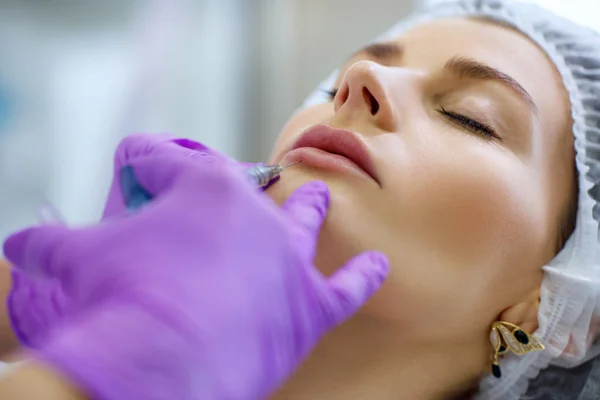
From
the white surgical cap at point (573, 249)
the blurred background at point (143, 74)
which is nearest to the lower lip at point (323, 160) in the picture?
the white surgical cap at point (573, 249)

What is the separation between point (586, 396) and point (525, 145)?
1.57 feet

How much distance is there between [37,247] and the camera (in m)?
0.54

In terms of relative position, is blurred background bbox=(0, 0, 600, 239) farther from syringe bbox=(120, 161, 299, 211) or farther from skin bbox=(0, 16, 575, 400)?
syringe bbox=(120, 161, 299, 211)

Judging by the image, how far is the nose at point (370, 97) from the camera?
0.78m

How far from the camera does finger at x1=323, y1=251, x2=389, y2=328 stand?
0.56 meters

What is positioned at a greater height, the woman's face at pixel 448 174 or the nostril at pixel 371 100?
the nostril at pixel 371 100

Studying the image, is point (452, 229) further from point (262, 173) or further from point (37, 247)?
point (37, 247)

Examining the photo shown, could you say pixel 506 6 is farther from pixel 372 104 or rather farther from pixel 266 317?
pixel 266 317

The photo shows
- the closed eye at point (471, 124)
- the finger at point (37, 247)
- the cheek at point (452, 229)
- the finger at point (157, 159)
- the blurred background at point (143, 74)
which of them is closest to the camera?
the finger at point (37, 247)

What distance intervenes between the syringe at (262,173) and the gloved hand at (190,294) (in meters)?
0.13

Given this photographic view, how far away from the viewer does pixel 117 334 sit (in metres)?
0.41

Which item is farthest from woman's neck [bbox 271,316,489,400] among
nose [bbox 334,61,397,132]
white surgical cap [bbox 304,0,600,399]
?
nose [bbox 334,61,397,132]

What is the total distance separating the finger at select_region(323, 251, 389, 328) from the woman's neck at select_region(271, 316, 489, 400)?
165 mm

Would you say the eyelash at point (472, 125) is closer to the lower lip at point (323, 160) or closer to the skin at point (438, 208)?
the skin at point (438, 208)
